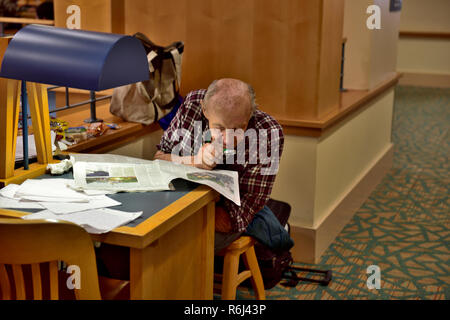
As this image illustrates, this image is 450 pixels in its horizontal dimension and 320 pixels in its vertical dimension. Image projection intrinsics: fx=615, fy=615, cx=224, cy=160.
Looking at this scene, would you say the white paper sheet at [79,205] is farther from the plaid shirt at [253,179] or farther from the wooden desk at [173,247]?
the plaid shirt at [253,179]

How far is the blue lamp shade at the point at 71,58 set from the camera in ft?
6.36

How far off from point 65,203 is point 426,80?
30.3 feet

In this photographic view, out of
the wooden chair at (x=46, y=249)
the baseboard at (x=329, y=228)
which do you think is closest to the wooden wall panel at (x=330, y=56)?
the baseboard at (x=329, y=228)

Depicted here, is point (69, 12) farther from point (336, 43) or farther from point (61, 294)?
point (61, 294)

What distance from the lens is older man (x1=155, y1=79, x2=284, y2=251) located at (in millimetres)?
2498

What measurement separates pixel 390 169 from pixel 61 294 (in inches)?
155

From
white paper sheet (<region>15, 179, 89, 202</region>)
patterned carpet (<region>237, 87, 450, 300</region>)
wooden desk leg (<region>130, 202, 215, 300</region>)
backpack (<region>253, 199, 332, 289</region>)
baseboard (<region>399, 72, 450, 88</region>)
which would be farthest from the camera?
baseboard (<region>399, 72, 450, 88</region>)

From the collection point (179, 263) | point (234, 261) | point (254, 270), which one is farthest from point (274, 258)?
point (179, 263)

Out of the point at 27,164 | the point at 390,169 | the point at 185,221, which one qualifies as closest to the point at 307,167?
the point at 185,221

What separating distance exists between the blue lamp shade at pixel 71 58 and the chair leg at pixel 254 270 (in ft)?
3.23

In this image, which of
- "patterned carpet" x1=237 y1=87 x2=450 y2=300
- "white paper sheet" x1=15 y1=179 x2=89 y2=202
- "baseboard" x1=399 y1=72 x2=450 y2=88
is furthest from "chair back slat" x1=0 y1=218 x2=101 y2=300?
"baseboard" x1=399 y1=72 x2=450 y2=88

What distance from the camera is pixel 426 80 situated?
1027cm

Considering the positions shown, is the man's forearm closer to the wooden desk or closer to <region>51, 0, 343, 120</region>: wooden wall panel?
the wooden desk

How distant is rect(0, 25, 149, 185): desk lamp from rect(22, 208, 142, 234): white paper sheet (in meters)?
0.38
